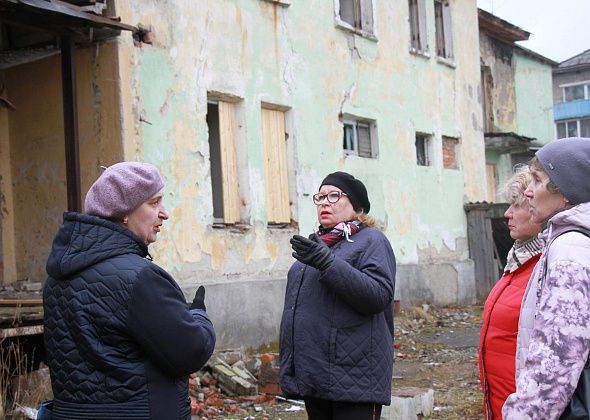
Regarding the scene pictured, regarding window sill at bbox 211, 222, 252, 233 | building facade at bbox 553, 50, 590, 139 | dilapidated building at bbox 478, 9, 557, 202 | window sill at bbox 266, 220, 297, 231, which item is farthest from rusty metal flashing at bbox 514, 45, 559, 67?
building facade at bbox 553, 50, 590, 139

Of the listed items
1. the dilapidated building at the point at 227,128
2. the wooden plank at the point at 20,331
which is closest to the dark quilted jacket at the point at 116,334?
the wooden plank at the point at 20,331

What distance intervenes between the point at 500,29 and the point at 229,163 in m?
11.7

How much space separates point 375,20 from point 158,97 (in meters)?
5.59

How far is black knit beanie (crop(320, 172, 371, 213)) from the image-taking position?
4.09m

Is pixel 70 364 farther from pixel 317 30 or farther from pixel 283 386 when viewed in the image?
pixel 317 30

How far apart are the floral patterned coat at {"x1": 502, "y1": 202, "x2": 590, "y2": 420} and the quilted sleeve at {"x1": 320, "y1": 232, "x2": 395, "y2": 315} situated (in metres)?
1.33

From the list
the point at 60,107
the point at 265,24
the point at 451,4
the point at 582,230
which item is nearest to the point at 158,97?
the point at 60,107

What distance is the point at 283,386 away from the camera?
12.6 ft

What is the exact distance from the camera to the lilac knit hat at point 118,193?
275 centimetres

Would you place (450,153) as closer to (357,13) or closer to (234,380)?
(357,13)

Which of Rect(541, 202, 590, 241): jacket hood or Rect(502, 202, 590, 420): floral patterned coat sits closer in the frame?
Rect(502, 202, 590, 420): floral patterned coat

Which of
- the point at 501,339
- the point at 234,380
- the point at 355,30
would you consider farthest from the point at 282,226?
the point at 501,339

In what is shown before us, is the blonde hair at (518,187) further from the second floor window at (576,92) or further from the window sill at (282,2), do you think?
the second floor window at (576,92)

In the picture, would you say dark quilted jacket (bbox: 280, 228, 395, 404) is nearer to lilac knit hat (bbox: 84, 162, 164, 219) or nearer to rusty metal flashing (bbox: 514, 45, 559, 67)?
lilac knit hat (bbox: 84, 162, 164, 219)
